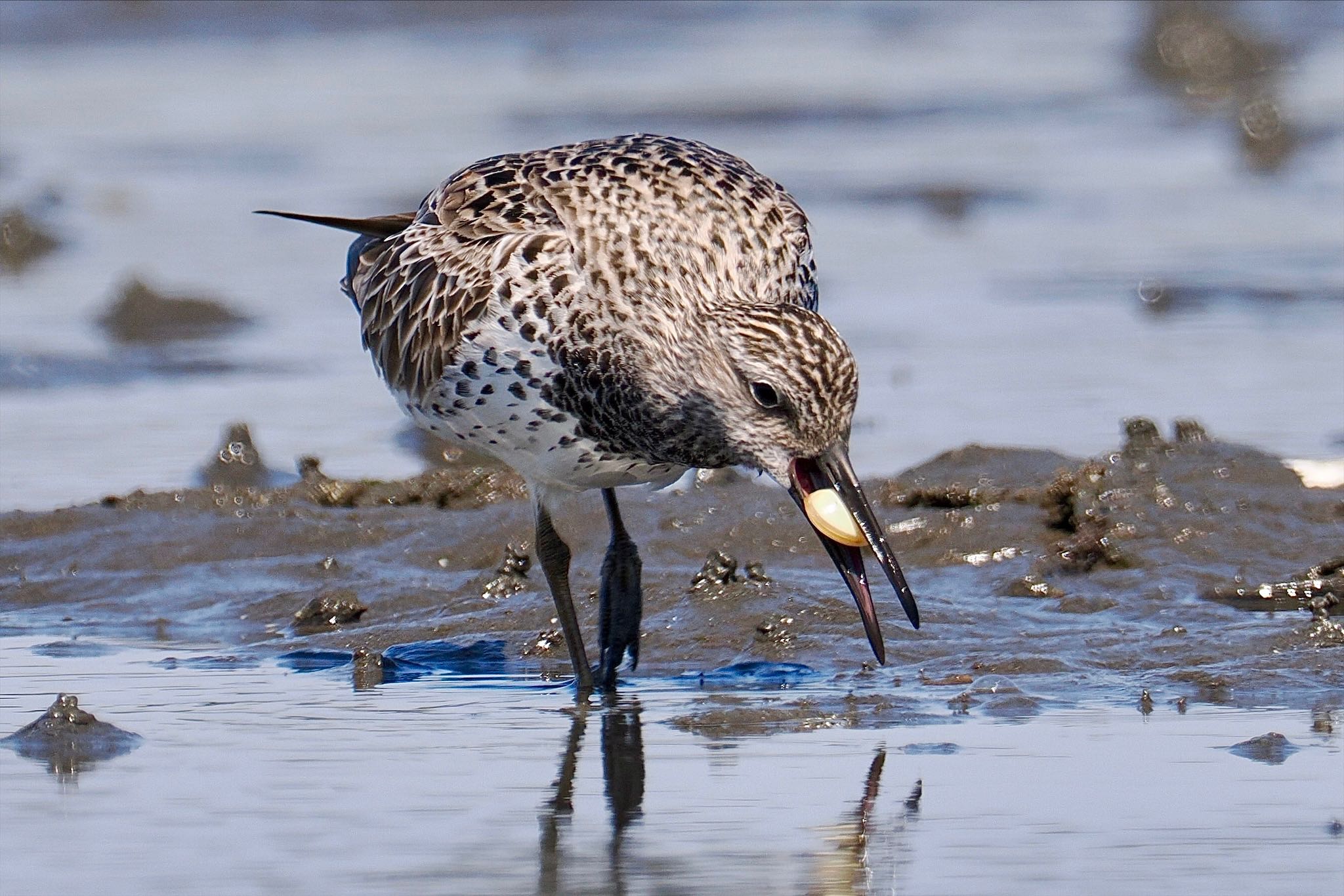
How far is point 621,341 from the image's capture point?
6508 millimetres

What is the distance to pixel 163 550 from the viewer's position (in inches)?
321

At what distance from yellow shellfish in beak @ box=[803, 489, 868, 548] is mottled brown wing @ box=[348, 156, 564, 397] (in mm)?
1345

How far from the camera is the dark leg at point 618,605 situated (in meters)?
6.96

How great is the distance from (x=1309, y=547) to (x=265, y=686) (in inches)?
131

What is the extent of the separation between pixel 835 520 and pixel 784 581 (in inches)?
65.3

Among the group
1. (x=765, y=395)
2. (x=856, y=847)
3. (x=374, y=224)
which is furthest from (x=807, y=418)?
(x=374, y=224)

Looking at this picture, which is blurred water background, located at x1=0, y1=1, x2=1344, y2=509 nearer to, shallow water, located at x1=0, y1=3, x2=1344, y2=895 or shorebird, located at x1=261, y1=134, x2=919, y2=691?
shallow water, located at x1=0, y1=3, x2=1344, y2=895

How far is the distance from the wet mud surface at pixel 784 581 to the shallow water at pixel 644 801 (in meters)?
0.27

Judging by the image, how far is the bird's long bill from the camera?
5.92m

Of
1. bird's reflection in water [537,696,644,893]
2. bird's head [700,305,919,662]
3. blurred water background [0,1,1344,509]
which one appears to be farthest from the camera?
blurred water background [0,1,1344,509]

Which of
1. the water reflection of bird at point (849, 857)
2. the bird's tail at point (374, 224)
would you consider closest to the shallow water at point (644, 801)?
the water reflection of bird at point (849, 857)

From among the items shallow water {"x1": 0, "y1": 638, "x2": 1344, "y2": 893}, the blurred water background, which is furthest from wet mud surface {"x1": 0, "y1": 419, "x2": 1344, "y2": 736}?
the blurred water background

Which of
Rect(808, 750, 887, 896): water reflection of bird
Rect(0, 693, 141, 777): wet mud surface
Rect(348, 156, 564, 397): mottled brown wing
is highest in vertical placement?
Rect(348, 156, 564, 397): mottled brown wing

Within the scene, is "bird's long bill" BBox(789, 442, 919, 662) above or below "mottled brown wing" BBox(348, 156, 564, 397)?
below
